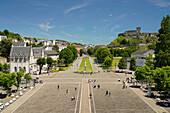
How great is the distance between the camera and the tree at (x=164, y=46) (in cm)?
3831

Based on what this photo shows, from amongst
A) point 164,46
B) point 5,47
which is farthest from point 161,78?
point 5,47

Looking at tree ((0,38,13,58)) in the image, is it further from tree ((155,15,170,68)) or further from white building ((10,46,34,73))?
tree ((155,15,170,68))

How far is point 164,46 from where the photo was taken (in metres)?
39.8

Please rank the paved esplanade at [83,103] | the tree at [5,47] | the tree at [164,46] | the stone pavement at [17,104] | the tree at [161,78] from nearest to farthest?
the paved esplanade at [83,103]
the stone pavement at [17,104]
the tree at [161,78]
the tree at [164,46]
the tree at [5,47]

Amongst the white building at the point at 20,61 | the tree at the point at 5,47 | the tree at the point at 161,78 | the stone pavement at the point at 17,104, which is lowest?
the stone pavement at the point at 17,104

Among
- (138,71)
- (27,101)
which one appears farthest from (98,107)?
(138,71)

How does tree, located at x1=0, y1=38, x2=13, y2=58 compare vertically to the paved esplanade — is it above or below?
above

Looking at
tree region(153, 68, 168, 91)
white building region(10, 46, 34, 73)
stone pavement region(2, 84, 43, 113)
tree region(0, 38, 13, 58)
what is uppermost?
tree region(0, 38, 13, 58)

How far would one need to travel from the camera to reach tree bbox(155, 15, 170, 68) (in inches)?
1508

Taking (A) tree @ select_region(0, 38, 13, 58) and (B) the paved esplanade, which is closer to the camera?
(B) the paved esplanade

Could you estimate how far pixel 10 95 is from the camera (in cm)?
3203

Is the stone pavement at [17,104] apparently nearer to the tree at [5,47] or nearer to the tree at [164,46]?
the tree at [164,46]

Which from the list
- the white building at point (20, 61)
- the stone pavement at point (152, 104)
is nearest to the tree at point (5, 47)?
the white building at point (20, 61)

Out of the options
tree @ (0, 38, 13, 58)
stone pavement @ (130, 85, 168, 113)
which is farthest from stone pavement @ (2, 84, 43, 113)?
tree @ (0, 38, 13, 58)
